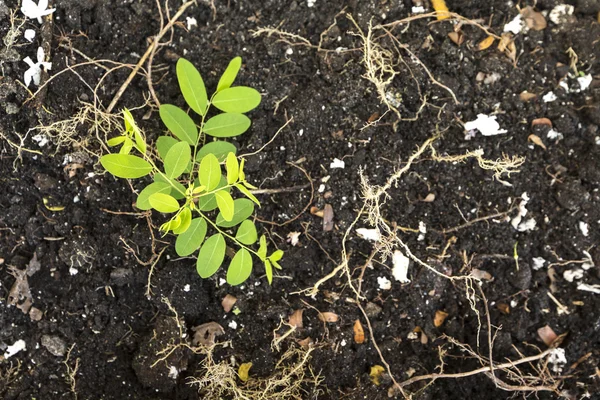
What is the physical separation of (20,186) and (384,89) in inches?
39.7

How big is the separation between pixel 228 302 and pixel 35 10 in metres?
0.93

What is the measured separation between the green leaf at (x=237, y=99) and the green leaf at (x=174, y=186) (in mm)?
239

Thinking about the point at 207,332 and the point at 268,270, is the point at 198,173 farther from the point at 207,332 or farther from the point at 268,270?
the point at 207,332

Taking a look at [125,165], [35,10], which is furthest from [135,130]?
[35,10]

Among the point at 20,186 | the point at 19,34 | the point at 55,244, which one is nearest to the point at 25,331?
the point at 55,244

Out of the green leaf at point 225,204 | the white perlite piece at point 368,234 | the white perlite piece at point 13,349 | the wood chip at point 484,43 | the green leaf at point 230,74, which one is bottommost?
the white perlite piece at point 13,349

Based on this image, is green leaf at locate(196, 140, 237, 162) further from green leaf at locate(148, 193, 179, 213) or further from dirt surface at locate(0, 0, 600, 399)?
green leaf at locate(148, 193, 179, 213)

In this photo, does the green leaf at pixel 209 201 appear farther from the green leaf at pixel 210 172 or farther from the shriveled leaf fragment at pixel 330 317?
the shriveled leaf fragment at pixel 330 317

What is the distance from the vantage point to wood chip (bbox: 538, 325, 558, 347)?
5.27 feet

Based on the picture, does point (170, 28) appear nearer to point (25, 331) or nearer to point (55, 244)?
point (55, 244)

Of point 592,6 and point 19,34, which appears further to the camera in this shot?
point 592,6

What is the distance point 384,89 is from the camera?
61.9 inches

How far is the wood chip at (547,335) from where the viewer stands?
5.27 ft

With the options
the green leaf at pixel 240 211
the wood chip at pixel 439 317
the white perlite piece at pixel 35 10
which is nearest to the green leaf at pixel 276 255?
the green leaf at pixel 240 211
